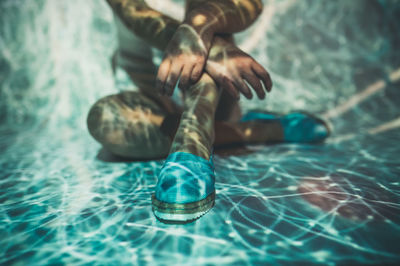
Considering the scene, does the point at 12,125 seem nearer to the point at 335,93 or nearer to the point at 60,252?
the point at 60,252

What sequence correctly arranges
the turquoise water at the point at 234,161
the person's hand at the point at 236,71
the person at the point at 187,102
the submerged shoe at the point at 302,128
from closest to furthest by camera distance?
1. the turquoise water at the point at 234,161
2. the person at the point at 187,102
3. the person's hand at the point at 236,71
4. the submerged shoe at the point at 302,128

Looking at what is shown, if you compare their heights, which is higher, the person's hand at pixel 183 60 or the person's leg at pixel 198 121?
the person's hand at pixel 183 60

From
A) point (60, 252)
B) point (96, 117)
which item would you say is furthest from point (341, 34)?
point (60, 252)

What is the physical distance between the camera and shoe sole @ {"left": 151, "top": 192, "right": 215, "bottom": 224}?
24.3 inches

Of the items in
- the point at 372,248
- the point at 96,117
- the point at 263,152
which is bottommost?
the point at 372,248

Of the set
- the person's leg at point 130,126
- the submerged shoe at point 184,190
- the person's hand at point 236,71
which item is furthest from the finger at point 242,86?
the person's leg at point 130,126

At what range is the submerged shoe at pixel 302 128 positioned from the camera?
50.5 inches

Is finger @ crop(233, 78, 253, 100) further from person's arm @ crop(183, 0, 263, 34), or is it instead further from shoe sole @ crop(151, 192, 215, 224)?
shoe sole @ crop(151, 192, 215, 224)

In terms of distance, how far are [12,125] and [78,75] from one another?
0.56 metres

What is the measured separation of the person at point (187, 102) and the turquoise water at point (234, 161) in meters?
0.07

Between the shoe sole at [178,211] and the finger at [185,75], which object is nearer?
the shoe sole at [178,211]

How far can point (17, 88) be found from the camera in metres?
2.00

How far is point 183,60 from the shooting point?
742mm

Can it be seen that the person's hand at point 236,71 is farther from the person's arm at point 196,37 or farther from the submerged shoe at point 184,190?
the submerged shoe at point 184,190
